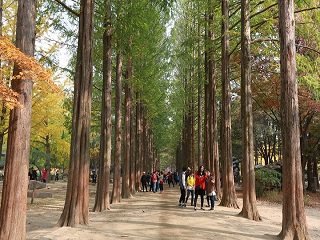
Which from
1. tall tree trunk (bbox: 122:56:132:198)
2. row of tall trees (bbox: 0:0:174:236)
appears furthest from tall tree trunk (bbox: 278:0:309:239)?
tall tree trunk (bbox: 122:56:132:198)

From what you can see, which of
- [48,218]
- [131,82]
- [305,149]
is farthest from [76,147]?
[305,149]

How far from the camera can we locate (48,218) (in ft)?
41.7

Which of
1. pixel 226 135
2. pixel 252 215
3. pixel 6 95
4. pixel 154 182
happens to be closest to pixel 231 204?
pixel 226 135

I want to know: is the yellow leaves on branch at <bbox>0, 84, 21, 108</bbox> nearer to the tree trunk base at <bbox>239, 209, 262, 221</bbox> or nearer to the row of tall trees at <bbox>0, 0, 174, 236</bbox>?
the row of tall trees at <bbox>0, 0, 174, 236</bbox>

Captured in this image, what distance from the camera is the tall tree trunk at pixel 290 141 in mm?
9117

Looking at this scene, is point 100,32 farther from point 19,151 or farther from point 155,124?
point 155,124

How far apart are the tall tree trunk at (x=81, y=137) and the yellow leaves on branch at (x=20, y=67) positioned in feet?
13.2

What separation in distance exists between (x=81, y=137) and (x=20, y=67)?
4.41m

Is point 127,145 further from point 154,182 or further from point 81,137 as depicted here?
point 81,137

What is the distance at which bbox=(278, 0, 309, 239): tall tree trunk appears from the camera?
29.9ft

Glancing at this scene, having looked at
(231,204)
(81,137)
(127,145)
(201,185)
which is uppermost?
(127,145)

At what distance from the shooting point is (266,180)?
23078 mm

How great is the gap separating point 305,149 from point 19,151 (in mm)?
25041

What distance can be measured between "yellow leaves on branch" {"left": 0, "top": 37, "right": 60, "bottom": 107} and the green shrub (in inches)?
734
